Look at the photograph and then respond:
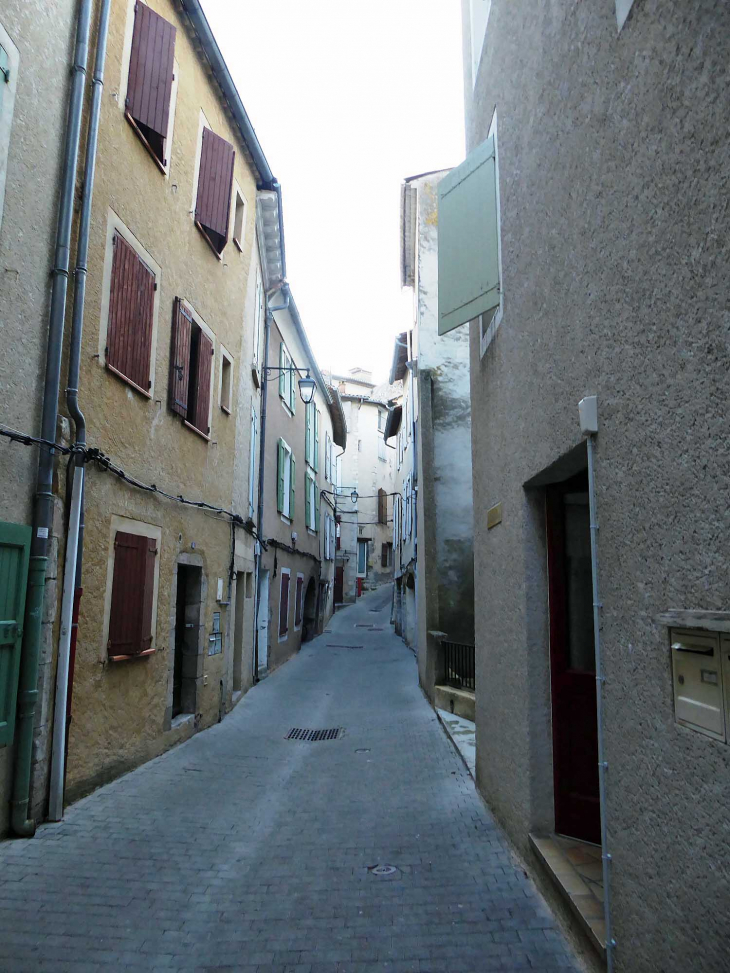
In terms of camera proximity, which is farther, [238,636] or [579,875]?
[238,636]

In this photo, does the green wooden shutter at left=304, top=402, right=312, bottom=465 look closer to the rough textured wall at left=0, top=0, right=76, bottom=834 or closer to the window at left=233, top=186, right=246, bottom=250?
the window at left=233, top=186, right=246, bottom=250

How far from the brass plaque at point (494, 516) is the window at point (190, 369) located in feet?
13.3

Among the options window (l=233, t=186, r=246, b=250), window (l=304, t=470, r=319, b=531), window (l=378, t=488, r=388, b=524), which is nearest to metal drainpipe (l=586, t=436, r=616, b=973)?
window (l=233, t=186, r=246, b=250)

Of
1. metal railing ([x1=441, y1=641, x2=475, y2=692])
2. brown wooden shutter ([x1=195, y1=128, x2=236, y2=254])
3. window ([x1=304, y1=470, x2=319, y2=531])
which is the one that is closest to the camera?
brown wooden shutter ([x1=195, y1=128, x2=236, y2=254])

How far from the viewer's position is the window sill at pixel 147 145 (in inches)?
276

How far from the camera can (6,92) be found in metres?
4.89

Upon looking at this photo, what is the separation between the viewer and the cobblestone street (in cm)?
351

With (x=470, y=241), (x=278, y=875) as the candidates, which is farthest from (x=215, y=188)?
(x=278, y=875)

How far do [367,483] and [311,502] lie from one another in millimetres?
20380

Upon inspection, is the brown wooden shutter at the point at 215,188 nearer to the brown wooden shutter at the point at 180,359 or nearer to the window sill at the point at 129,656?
the brown wooden shutter at the point at 180,359

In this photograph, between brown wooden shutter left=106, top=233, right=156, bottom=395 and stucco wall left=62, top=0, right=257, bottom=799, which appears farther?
brown wooden shutter left=106, top=233, right=156, bottom=395

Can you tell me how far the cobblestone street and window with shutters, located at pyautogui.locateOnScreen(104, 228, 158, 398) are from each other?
12.4 feet

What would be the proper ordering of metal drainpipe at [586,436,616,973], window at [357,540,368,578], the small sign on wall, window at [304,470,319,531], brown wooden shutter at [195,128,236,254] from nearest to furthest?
1. metal drainpipe at [586,436,616,973]
2. brown wooden shutter at [195,128,236,254]
3. the small sign on wall
4. window at [304,470,319,531]
5. window at [357,540,368,578]

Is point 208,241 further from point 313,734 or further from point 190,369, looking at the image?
point 313,734
